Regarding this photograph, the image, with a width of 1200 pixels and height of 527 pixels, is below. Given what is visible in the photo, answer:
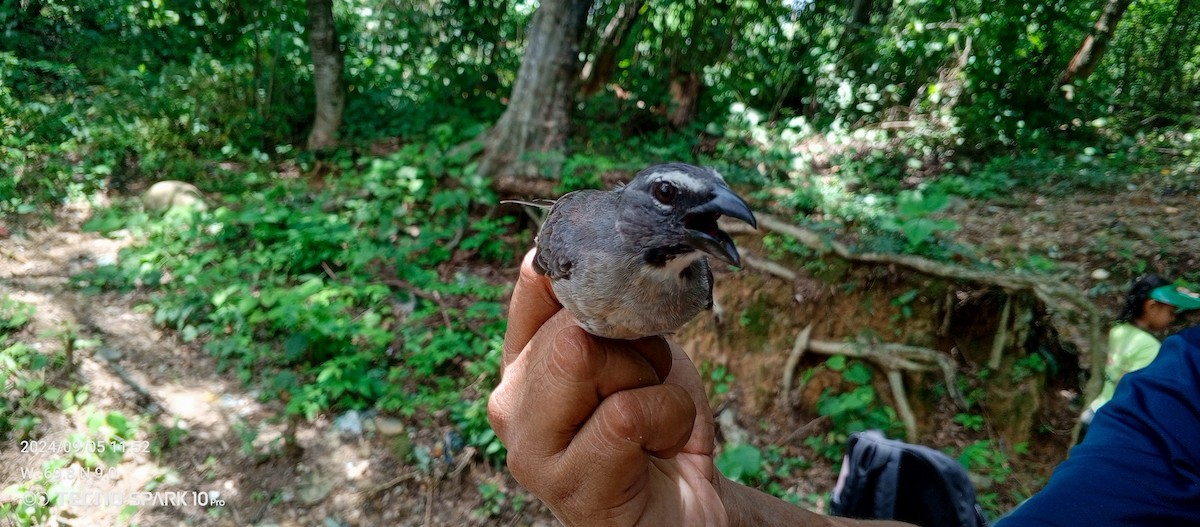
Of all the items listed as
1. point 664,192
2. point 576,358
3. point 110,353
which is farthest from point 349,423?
point 664,192

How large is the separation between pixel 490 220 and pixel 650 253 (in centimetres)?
563

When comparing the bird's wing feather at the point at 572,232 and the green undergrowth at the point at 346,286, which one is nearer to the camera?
the bird's wing feather at the point at 572,232

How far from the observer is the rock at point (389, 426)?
4.76 m

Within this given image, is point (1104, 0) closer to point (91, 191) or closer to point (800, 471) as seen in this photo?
point (800, 471)

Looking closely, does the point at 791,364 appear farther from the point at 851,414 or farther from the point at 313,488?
the point at 313,488

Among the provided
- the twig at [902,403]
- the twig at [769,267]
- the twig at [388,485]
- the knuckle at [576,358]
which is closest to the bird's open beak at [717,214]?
the knuckle at [576,358]

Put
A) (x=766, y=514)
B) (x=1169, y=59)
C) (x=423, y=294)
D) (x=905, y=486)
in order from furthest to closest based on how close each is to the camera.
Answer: (x=1169, y=59), (x=423, y=294), (x=905, y=486), (x=766, y=514)

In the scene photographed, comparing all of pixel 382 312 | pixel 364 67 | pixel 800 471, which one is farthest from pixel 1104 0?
pixel 364 67

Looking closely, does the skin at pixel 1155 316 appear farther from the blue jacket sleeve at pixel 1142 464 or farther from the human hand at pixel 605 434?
the human hand at pixel 605 434

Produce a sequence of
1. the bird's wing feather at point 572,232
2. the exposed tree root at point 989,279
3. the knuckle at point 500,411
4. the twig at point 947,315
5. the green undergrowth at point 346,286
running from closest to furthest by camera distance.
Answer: the bird's wing feather at point 572,232
the knuckle at point 500,411
the exposed tree root at point 989,279
the green undergrowth at point 346,286
the twig at point 947,315

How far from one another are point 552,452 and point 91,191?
8.15 meters

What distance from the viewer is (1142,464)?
210 centimetres

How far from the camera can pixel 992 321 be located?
5.34 metres

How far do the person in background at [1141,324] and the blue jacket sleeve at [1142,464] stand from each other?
2123 mm
